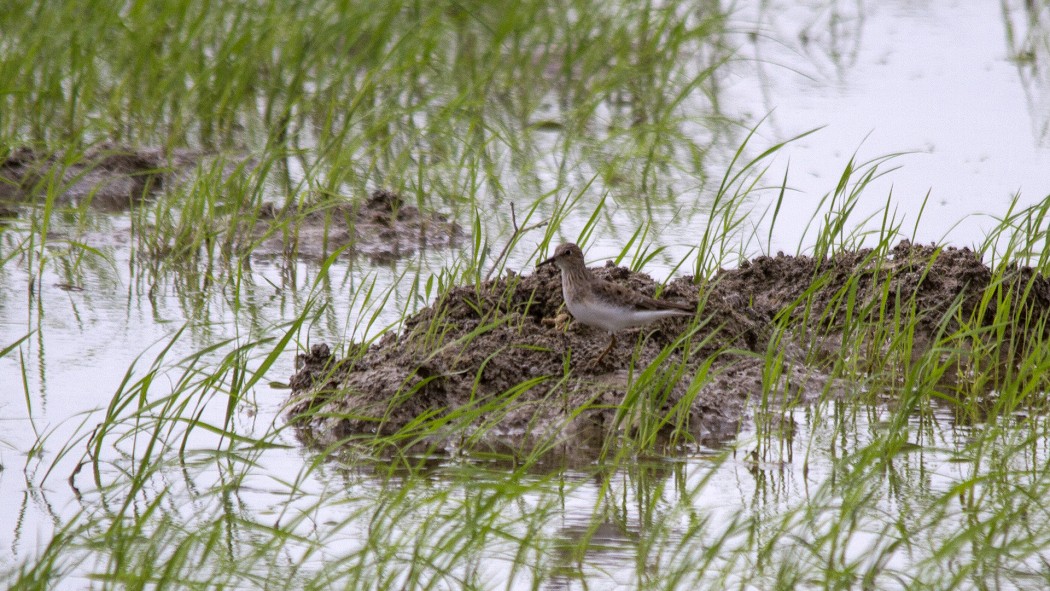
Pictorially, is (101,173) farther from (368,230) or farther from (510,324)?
(510,324)

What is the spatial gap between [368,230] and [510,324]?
101 inches

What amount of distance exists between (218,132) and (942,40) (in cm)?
799

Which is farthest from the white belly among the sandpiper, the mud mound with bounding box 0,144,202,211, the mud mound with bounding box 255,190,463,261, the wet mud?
the mud mound with bounding box 0,144,202,211

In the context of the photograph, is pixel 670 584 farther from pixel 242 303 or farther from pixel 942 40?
pixel 942 40

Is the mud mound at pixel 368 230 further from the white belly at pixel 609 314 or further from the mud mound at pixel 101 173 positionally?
the white belly at pixel 609 314

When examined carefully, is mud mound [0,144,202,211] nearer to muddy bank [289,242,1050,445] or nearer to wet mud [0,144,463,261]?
wet mud [0,144,463,261]

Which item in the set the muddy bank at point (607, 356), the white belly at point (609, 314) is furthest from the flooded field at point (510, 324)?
the white belly at point (609, 314)

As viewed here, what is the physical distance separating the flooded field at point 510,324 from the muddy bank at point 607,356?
0.09 ft

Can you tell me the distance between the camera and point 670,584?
414 cm

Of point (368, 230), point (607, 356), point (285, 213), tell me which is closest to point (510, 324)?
point (607, 356)

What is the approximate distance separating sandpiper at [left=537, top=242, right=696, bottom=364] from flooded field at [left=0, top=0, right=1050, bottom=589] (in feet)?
A: 0.49

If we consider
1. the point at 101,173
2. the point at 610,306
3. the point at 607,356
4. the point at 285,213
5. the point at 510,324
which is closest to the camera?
the point at 610,306

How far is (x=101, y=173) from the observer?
9.75 m

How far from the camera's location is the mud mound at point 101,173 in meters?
9.16
